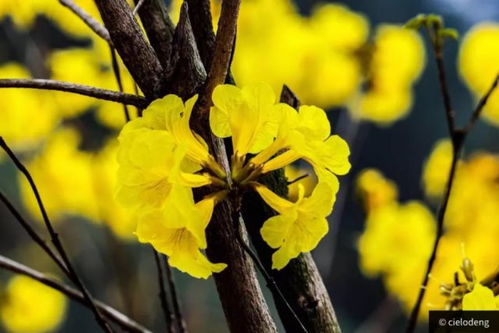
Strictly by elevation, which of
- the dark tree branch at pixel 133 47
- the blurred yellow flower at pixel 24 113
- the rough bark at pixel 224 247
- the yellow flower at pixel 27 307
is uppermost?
the blurred yellow flower at pixel 24 113

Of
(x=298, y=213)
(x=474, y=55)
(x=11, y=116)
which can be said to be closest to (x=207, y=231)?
(x=298, y=213)

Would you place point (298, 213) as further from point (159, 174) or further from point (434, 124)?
point (434, 124)

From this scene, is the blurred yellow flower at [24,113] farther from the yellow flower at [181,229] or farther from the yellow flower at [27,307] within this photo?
the yellow flower at [181,229]

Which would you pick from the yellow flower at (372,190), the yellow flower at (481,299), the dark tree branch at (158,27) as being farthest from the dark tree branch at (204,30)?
the yellow flower at (372,190)

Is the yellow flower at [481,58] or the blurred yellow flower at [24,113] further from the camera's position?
the blurred yellow flower at [24,113]

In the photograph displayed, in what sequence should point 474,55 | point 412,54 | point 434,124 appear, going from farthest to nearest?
point 434,124, point 412,54, point 474,55

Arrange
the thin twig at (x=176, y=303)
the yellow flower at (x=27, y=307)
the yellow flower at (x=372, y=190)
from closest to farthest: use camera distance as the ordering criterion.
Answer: the thin twig at (x=176, y=303)
the yellow flower at (x=372, y=190)
the yellow flower at (x=27, y=307)

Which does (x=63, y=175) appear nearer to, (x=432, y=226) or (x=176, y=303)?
(x=432, y=226)

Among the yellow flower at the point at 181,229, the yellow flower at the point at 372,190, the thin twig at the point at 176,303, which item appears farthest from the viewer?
the yellow flower at the point at 372,190
